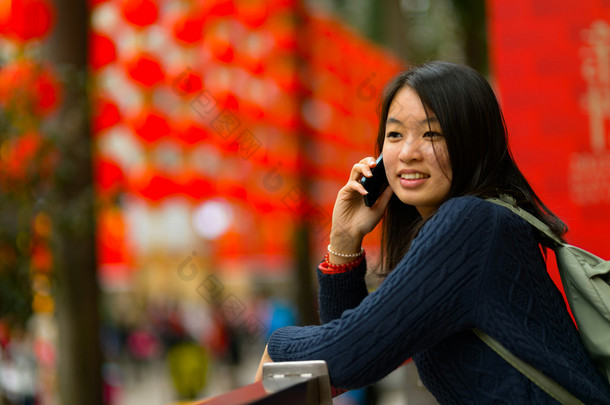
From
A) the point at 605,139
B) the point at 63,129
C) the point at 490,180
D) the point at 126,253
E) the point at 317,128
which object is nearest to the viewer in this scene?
the point at 490,180

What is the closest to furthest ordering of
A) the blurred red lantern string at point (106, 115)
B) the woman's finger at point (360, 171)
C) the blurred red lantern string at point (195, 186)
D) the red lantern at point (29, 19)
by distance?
1. the woman's finger at point (360, 171)
2. the red lantern at point (29, 19)
3. the blurred red lantern string at point (106, 115)
4. the blurred red lantern string at point (195, 186)

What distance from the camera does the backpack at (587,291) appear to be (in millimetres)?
1359

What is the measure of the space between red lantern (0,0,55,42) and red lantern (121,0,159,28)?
0.68m

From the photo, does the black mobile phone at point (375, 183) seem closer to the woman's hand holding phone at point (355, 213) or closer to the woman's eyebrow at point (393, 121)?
the woman's hand holding phone at point (355, 213)

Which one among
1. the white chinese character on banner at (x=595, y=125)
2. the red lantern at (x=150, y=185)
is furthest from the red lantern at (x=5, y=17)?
the white chinese character on banner at (x=595, y=125)

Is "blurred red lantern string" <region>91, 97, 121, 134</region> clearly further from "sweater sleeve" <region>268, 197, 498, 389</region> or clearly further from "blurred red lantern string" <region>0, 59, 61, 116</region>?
"sweater sleeve" <region>268, 197, 498, 389</region>

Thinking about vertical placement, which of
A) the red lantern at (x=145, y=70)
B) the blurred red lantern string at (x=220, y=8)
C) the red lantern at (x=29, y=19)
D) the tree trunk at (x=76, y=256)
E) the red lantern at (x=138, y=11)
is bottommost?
the tree trunk at (x=76, y=256)

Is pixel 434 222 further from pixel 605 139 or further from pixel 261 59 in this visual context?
pixel 261 59

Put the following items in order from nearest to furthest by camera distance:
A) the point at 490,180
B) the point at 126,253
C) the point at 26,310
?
the point at 490,180 → the point at 26,310 → the point at 126,253

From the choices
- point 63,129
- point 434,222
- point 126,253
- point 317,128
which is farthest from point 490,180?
point 126,253

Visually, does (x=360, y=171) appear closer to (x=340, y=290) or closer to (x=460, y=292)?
(x=340, y=290)

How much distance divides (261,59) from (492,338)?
22.5 feet

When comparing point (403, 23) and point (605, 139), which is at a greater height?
point (403, 23)

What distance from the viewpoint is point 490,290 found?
51.2 inches
